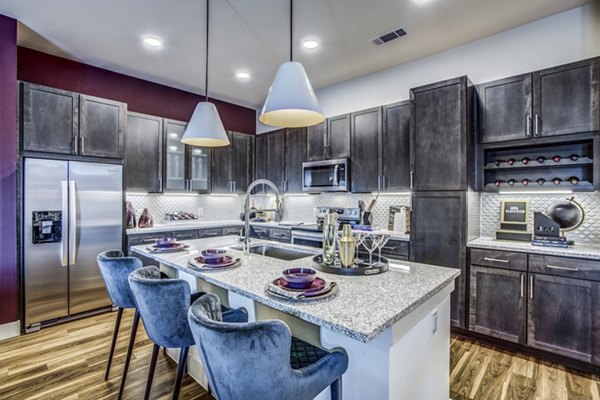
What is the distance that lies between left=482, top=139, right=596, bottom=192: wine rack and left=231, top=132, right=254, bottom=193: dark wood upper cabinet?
3693mm

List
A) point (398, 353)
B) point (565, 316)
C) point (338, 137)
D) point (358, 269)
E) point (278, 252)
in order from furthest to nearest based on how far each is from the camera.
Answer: point (338, 137)
point (278, 252)
point (565, 316)
point (358, 269)
point (398, 353)

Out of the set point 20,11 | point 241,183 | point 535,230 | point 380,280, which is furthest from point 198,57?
point 535,230

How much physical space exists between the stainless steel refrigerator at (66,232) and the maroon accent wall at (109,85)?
117 centimetres

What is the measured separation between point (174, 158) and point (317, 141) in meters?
2.16

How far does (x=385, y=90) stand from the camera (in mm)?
4176

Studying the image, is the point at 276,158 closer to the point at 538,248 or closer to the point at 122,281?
the point at 122,281

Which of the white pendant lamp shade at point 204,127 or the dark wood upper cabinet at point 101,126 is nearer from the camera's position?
the white pendant lamp shade at point 204,127

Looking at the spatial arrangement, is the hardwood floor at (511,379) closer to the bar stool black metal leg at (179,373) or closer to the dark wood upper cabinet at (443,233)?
the dark wood upper cabinet at (443,233)

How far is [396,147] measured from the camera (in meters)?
3.74

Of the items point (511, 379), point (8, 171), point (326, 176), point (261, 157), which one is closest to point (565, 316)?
point (511, 379)

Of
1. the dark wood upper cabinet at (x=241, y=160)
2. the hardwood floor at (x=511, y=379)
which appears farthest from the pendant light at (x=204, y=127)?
the hardwood floor at (x=511, y=379)

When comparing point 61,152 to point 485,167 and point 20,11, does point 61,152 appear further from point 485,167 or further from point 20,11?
point 485,167

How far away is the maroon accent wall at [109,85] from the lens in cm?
358

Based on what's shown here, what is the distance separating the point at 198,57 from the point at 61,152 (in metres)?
1.89
